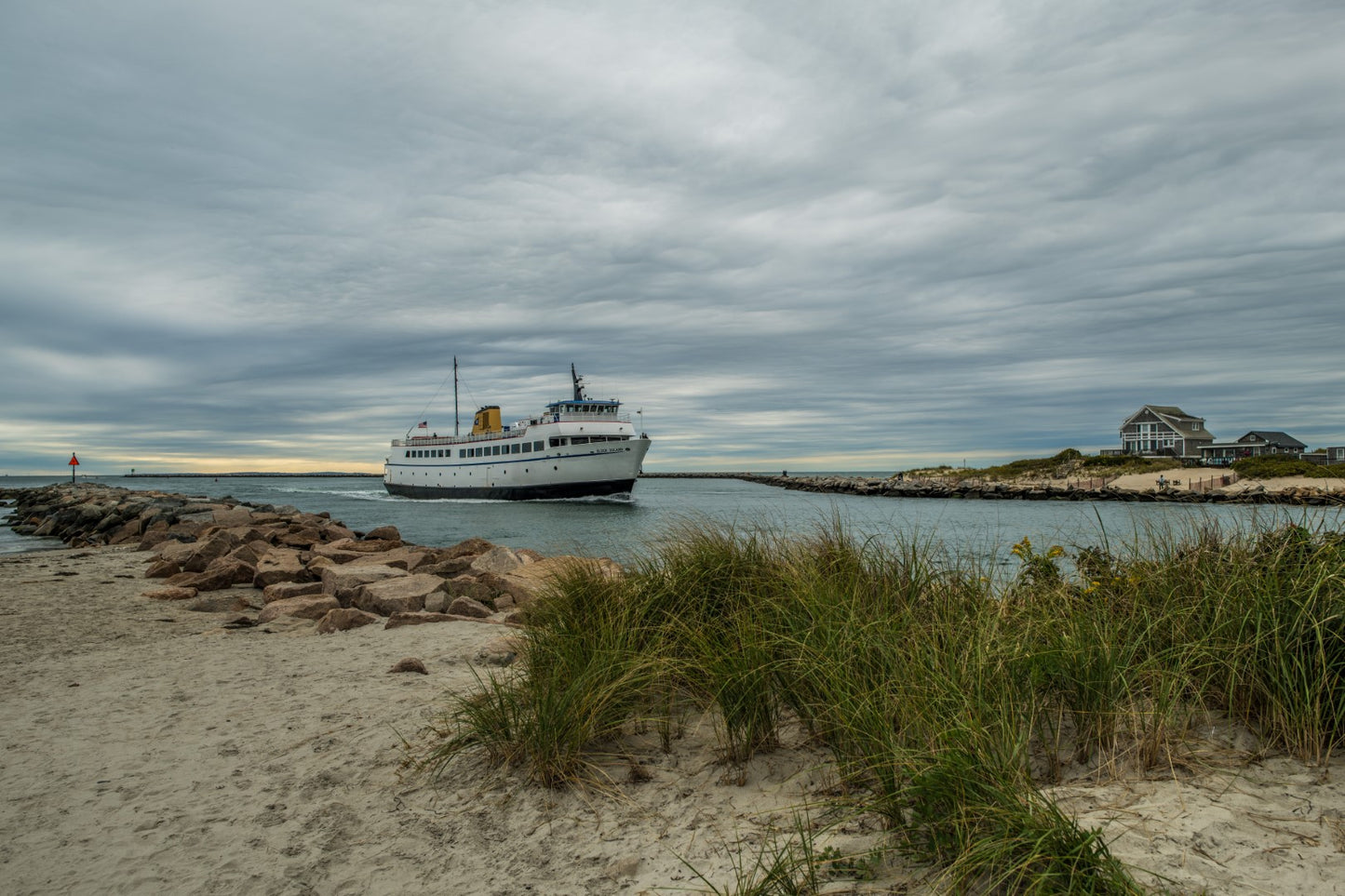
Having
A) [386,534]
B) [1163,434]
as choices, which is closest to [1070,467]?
[1163,434]

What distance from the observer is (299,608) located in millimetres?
8562

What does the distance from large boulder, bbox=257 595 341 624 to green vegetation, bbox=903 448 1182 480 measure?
63.8 meters

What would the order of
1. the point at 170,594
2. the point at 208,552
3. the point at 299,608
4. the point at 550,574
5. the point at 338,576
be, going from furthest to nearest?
the point at 208,552 → the point at 170,594 → the point at 338,576 → the point at 299,608 → the point at 550,574

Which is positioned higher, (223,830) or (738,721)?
(738,721)

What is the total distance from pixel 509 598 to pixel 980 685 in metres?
7.12

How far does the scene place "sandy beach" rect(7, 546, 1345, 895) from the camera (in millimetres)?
2604

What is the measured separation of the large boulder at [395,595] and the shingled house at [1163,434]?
80135 mm

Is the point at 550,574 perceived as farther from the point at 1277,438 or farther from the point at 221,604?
the point at 1277,438

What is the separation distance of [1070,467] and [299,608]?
71.9 m

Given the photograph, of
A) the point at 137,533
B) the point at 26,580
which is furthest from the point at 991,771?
the point at 137,533

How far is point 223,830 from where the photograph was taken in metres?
3.53

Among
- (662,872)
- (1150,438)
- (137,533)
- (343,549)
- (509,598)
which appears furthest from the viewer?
(1150,438)

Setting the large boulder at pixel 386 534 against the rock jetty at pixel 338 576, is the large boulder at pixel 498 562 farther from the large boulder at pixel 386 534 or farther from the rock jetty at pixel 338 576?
the large boulder at pixel 386 534

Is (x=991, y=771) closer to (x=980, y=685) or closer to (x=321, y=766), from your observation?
(x=980, y=685)
